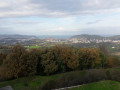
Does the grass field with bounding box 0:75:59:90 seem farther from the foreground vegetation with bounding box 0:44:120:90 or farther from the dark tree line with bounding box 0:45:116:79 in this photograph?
the dark tree line with bounding box 0:45:116:79

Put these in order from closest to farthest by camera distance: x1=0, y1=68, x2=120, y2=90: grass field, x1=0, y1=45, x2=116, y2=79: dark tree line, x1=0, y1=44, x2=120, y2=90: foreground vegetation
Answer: x1=0, y1=68, x2=120, y2=90: grass field < x1=0, y1=44, x2=120, y2=90: foreground vegetation < x1=0, y1=45, x2=116, y2=79: dark tree line

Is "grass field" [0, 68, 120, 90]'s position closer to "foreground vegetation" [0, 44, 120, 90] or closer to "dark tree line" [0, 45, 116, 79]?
"foreground vegetation" [0, 44, 120, 90]

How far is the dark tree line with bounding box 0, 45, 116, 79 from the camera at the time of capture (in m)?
15.8

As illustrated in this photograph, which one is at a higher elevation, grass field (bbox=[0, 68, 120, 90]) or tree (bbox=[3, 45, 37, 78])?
tree (bbox=[3, 45, 37, 78])

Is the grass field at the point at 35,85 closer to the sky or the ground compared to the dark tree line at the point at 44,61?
closer to the ground

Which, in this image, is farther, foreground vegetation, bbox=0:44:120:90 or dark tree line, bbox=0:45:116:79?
dark tree line, bbox=0:45:116:79

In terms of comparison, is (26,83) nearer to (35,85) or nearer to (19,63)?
(35,85)

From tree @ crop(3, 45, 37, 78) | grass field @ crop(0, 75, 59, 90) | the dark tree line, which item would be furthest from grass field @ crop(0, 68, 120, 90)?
the dark tree line

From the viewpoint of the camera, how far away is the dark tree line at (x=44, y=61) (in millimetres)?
15797

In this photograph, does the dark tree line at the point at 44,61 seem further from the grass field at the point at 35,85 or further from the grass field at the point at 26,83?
the grass field at the point at 35,85

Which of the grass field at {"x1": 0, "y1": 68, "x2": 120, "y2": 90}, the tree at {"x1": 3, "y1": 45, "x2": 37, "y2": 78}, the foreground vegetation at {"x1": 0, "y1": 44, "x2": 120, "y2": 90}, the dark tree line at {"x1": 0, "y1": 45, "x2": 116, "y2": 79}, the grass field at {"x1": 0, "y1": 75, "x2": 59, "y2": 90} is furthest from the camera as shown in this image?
the dark tree line at {"x1": 0, "y1": 45, "x2": 116, "y2": 79}

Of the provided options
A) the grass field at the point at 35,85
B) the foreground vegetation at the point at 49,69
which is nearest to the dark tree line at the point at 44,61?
the foreground vegetation at the point at 49,69

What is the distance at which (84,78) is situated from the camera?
15391 mm

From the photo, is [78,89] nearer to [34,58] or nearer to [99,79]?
[99,79]
